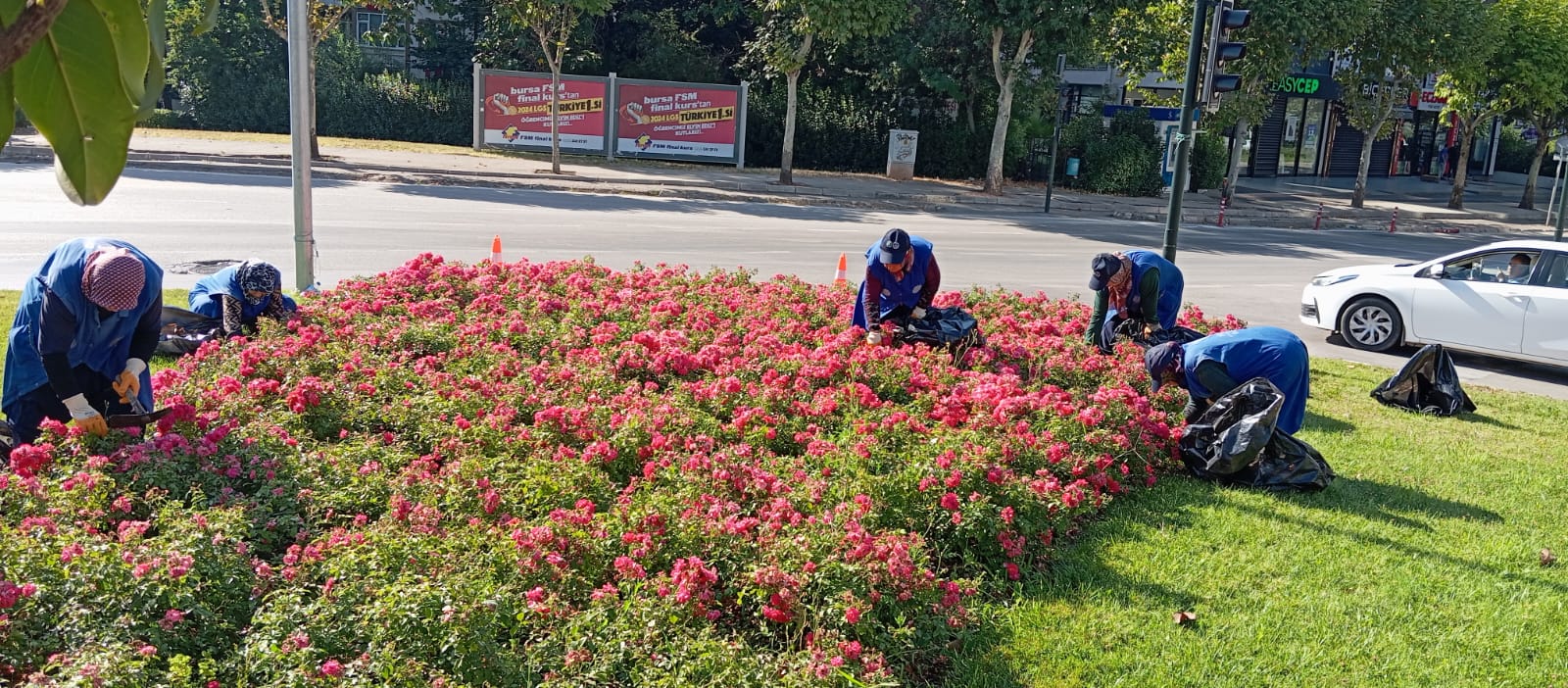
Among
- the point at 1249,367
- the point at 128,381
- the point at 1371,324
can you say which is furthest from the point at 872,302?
the point at 1371,324

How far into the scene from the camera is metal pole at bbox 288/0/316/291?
35.5 feet

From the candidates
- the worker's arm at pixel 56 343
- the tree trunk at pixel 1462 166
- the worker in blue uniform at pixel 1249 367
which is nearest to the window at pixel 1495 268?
the worker in blue uniform at pixel 1249 367

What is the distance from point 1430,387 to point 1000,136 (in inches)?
776

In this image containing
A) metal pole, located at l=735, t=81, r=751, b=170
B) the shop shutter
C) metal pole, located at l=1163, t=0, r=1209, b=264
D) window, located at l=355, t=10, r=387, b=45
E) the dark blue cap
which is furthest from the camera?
the shop shutter

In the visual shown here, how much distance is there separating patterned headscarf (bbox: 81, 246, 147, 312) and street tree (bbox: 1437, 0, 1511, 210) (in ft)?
103

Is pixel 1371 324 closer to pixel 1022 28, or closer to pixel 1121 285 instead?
pixel 1121 285

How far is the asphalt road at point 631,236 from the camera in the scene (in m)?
14.1

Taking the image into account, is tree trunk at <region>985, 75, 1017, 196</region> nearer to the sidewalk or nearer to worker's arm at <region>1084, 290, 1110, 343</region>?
the sidewalk

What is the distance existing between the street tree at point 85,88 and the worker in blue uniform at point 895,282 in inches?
324

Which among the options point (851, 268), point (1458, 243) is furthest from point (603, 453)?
point (1458, 243)

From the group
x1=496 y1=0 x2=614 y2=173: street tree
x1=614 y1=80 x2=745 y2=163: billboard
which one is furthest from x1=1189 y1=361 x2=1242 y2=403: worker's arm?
x1=614 y1=80 x2=745 y2=163: billboard

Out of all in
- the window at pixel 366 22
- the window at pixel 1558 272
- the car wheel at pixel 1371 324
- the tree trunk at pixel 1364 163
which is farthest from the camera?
the window at pixel 366 22

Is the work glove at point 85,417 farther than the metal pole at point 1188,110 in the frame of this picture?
No

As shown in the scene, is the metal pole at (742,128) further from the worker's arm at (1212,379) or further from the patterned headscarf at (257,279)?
the worker's arm at (1212,379)
